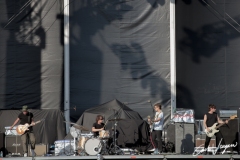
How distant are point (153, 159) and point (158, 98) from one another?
20.4 feet

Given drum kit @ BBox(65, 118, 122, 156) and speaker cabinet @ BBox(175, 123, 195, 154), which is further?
speaker cabinet @ BBox(175, 123, 195, 154)

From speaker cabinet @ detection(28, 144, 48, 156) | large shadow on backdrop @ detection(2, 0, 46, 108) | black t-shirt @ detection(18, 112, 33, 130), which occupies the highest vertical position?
large shadow on backdrop @ detection(2, 0, 46, 108)

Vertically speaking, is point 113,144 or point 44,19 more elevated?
point 44,19

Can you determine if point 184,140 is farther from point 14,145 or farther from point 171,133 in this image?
point 14,145

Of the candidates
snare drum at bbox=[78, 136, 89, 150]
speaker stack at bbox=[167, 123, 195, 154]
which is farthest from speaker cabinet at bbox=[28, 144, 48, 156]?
speaker stack at bbox=[167, 123, 195, 154]

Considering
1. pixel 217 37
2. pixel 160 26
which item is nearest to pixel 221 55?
pixel 217 37

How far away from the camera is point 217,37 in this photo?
2395cm

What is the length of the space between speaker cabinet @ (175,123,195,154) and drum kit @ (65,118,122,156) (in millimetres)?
1719

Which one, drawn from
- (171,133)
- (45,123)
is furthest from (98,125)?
(45,123)

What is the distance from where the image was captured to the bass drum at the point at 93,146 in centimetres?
1850

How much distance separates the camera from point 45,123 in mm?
21734

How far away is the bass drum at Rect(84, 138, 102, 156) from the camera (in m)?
18.5

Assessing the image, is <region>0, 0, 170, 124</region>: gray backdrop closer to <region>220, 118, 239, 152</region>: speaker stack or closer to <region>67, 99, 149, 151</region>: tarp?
<region>67, 99, 149, 151</region>: tarp

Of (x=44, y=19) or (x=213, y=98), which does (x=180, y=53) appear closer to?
(x=213, y=98)
